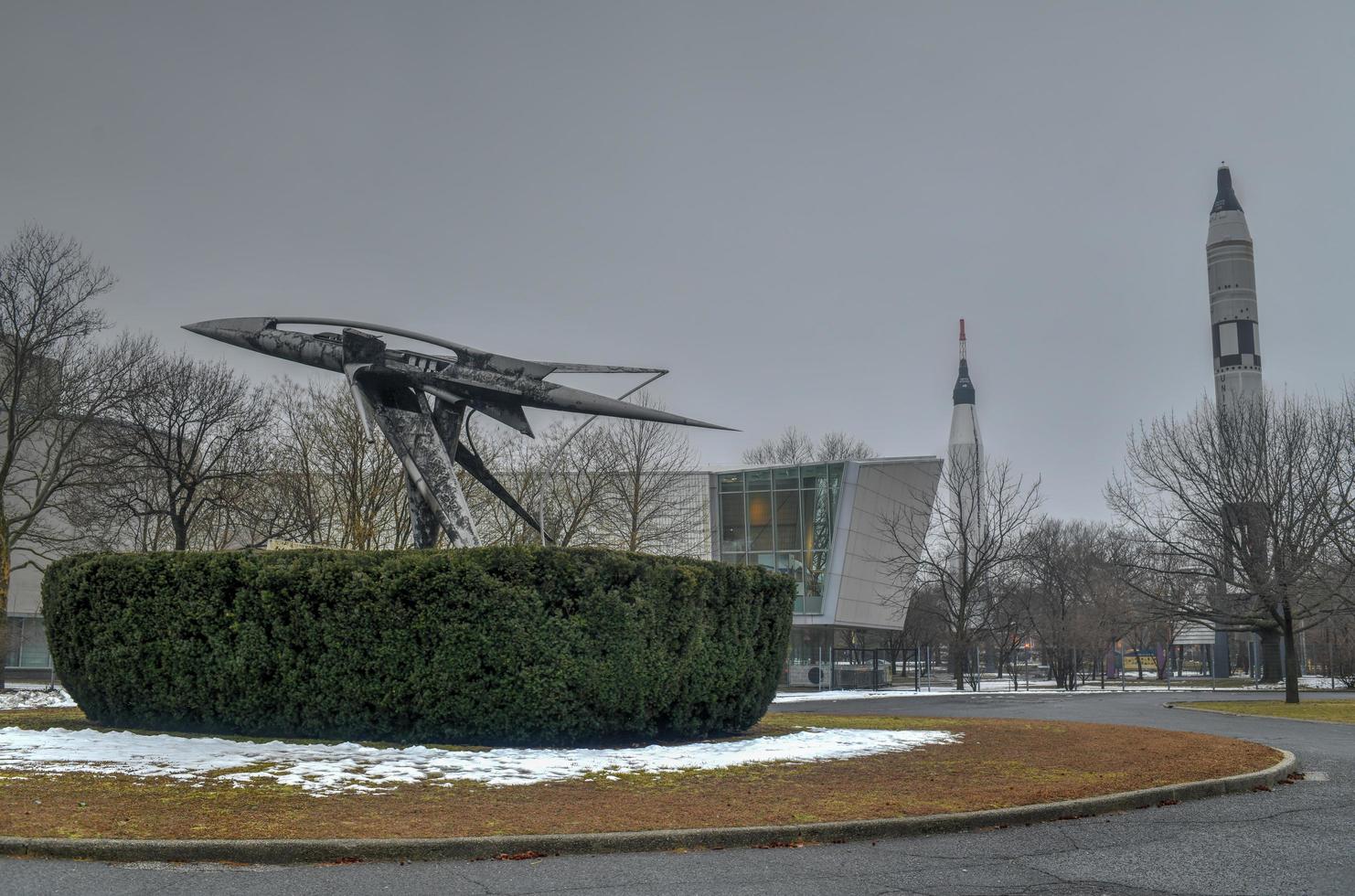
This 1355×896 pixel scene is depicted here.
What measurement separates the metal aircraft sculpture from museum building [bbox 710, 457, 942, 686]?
1228 inches

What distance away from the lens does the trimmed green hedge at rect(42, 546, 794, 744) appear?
45.7ft

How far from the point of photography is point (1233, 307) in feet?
246

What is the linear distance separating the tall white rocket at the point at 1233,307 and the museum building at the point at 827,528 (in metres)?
30.2

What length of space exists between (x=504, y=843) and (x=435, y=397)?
40.9 ft

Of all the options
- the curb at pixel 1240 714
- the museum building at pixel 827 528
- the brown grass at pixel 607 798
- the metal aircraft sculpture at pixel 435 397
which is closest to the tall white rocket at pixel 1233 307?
the museum building at pixel 827 528

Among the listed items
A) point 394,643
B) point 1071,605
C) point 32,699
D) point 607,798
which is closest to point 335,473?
point 32,699

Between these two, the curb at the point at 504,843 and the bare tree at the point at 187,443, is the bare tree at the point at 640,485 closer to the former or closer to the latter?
the bare tree at the point at 187,443

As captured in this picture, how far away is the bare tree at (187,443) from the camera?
1217 inches

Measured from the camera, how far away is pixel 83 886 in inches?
267

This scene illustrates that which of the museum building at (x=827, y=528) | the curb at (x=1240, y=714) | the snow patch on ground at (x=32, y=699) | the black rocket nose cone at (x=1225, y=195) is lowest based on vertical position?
the curb at (x=1240, y=714)

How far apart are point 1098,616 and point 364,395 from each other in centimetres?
5240

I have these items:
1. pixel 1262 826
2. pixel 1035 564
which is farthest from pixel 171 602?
pixel 1035 564

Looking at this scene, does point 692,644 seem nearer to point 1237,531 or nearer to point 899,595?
point 1237,531

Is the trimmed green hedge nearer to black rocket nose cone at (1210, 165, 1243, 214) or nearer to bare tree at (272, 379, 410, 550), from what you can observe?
bare tree at (272, 379, 410, 550)
